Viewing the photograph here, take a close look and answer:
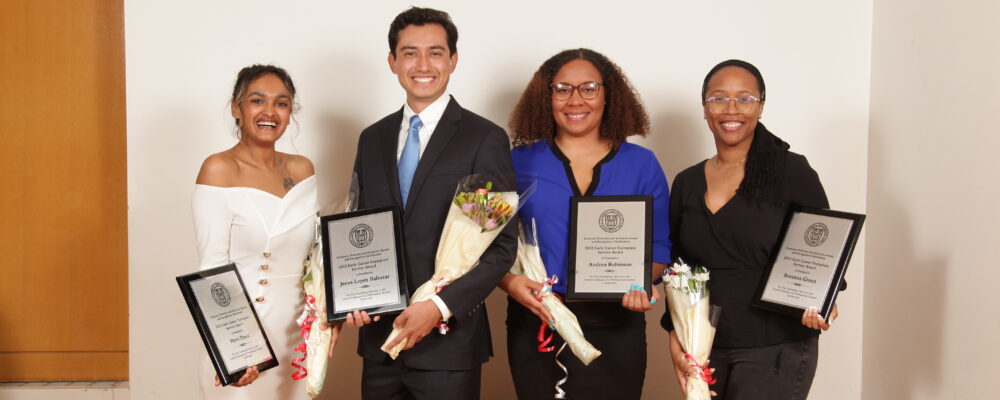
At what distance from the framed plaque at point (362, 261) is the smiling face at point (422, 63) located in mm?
462

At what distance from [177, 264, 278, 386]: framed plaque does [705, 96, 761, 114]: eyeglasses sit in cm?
168

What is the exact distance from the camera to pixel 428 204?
2328 millimetres

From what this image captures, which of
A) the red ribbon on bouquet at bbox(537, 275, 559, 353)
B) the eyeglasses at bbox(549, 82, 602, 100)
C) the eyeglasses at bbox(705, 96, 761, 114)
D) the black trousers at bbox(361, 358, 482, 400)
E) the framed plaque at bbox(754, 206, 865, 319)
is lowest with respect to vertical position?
the black trousers at bbox(361, 358, 482, 400)

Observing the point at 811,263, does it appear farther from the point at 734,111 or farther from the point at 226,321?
the point at 226,321

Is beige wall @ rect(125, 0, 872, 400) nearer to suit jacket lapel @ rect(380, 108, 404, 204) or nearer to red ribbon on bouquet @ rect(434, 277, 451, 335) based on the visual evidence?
suit jacket lapel @ rect(380, 108, 404, 204)

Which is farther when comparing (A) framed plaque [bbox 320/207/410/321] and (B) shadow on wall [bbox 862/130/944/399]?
(B) shadow on wall [bbox 862/130/944/399]

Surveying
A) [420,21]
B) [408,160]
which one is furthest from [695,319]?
[420,21]

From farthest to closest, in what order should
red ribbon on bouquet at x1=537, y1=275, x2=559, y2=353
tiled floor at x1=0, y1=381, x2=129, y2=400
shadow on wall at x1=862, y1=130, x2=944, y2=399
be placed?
tiled floor at x1=0, y1=381, x2=129, y2=400 → shadow on wall at x1=862, y1=130, x2=944, y2=399 → red ribbon on bouquet at x1=537, y1=275, x2=559, y2=353

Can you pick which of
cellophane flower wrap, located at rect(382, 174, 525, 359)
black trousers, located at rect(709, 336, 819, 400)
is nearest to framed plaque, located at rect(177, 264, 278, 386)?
cellophane flower wrap, located at rect(382, 174, 525, 359)

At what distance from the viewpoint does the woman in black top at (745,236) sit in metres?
2.38

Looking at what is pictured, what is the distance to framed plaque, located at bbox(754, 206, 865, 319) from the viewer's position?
90.0 inches

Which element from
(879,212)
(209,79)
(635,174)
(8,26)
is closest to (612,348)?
(635,174)

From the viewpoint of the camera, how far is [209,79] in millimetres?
3822

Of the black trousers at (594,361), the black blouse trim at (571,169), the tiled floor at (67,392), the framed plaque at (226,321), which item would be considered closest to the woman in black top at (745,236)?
the black trousers at (594,361)
